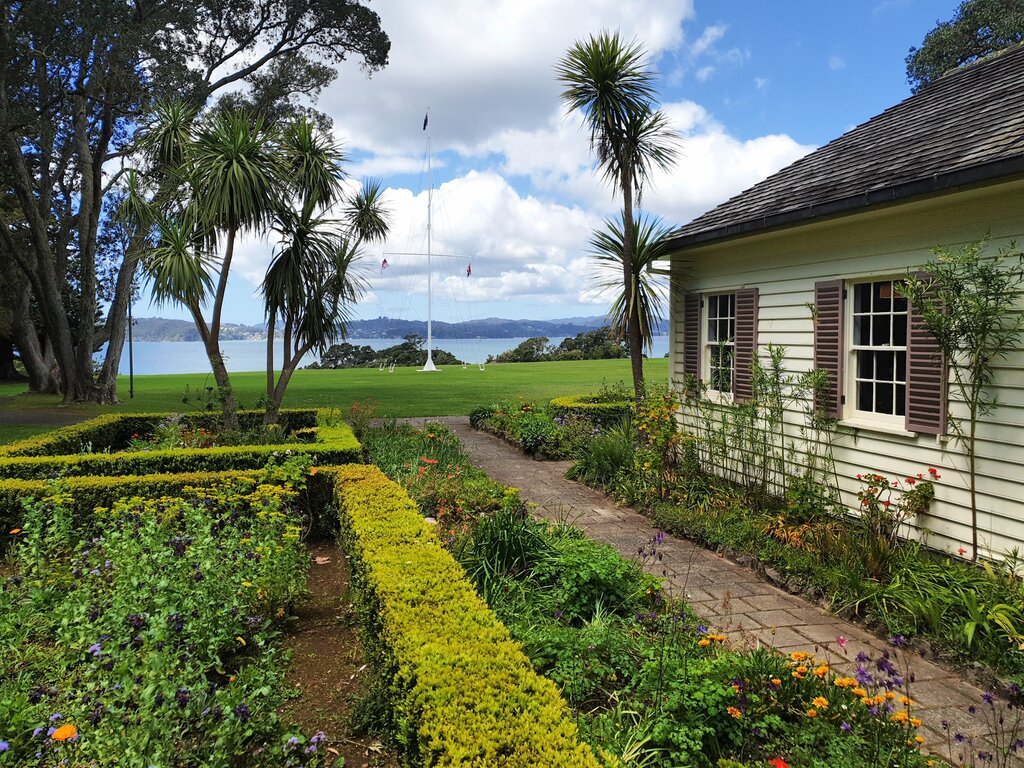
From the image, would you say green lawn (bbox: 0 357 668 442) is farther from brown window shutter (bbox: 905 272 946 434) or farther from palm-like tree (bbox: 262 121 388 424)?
brown window shutter (bbox: 905 272 946 434)

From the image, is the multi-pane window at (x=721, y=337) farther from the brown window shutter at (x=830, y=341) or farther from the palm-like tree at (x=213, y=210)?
the palm-like tree at (x=213, y=210)

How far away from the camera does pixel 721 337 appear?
9.10 metres

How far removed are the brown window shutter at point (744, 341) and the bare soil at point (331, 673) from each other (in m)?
5.39

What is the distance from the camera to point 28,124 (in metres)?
15.5

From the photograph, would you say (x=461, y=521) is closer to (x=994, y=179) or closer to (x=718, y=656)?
(x=718, y=656)

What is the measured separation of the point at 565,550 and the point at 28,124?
57.1 ft

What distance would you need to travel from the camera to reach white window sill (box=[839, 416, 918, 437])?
6.05 metres

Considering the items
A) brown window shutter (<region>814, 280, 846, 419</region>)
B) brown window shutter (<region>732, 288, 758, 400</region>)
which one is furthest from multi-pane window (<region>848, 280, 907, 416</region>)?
brown window shutter (<region>732, 288, 758, 400</region>)

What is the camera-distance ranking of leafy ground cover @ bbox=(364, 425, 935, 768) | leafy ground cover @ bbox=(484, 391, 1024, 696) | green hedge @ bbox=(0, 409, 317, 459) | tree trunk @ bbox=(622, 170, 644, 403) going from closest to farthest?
leafy ground cover @ bbox=(364, 425, 935, 768) < leafy ground cover @ bbox=(484, 391, 1024, 696) < green hedge @ bbox=(0, 409, 317, 459) < tree trunk @ bbox=(622, 170, 644, 403)

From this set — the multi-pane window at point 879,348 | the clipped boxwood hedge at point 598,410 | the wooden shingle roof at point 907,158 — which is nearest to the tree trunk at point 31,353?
the clipped boxwood hedge at point 598,410

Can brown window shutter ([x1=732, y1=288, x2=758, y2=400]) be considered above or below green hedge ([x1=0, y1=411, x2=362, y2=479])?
above

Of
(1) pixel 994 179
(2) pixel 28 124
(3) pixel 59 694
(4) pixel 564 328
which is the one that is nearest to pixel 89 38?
(2) pixel 28 124

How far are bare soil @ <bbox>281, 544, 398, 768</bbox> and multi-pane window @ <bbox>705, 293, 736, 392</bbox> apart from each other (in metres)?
5.63

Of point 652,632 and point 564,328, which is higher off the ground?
point 564,328
